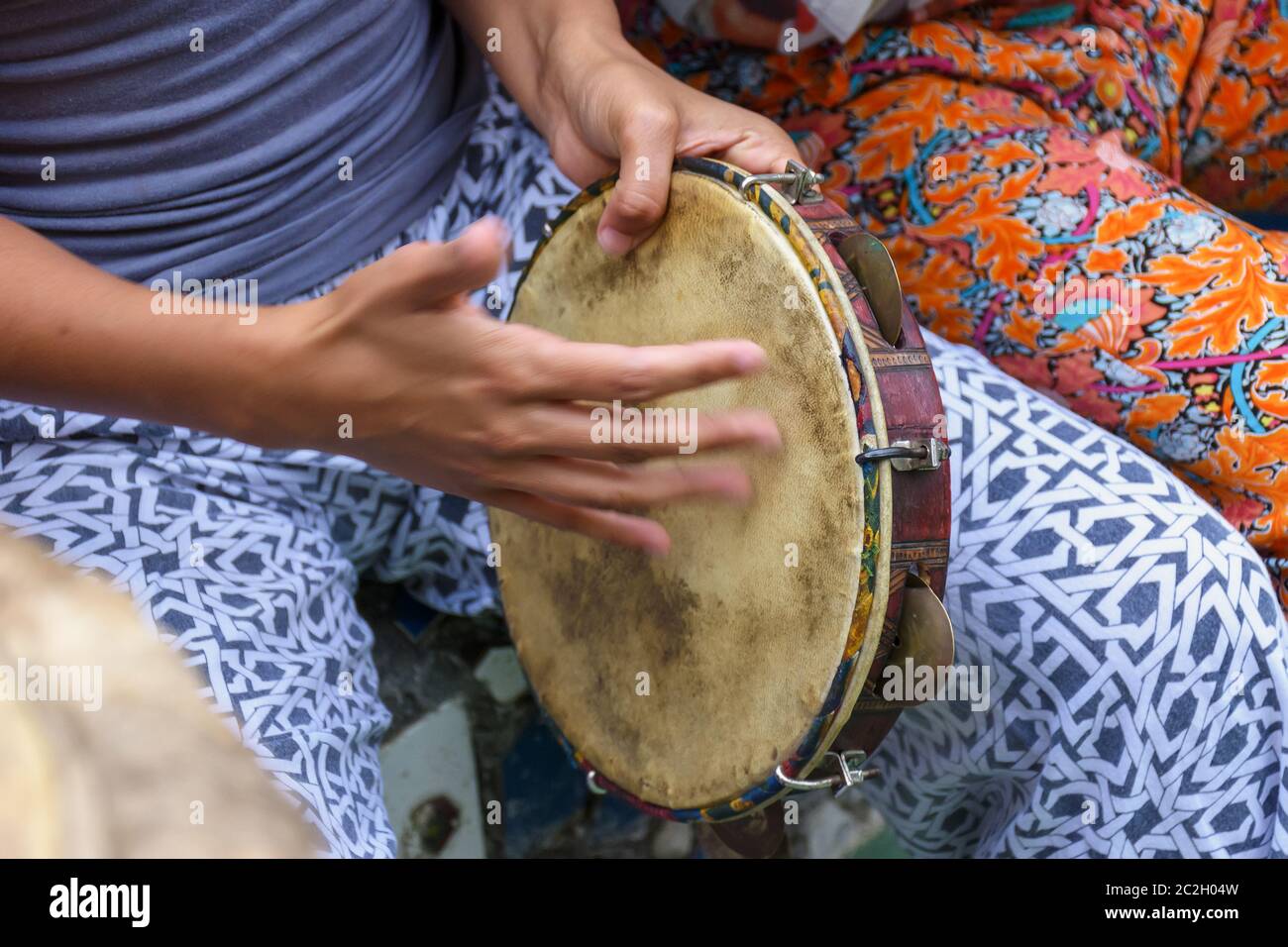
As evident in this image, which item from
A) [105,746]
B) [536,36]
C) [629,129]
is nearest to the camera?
[105,746]

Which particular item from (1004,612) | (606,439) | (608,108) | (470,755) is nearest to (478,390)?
(606,439)

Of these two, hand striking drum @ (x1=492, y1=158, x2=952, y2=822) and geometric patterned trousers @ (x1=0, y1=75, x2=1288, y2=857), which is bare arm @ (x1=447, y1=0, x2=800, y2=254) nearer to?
hand striking drum @ (x1=492, y1=158, x2=952, y2=822)

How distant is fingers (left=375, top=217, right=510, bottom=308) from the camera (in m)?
0.56

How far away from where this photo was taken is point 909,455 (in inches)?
25.0

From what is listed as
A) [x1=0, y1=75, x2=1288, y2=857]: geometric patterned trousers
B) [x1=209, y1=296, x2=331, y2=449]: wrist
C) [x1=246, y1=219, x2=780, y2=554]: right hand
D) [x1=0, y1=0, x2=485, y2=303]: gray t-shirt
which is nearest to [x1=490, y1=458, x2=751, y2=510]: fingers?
[x1=246, y1=219, x2=780, y2=554]: right hand

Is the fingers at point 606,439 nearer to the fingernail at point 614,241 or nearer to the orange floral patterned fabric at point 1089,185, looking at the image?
the fingernail at point 614,241

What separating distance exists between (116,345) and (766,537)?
1.39 feet

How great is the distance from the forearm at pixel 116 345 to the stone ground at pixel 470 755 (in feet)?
1.46

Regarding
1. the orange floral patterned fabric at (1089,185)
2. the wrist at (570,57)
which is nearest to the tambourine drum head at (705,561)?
the wrist at (570,57)

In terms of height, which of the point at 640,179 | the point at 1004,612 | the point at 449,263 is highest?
the point at 640,179

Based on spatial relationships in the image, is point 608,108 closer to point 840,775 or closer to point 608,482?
point 608,482

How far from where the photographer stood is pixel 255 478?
87 centimetres

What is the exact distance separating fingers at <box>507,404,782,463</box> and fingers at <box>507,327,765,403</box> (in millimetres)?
21

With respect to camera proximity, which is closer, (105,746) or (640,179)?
(105,746)
